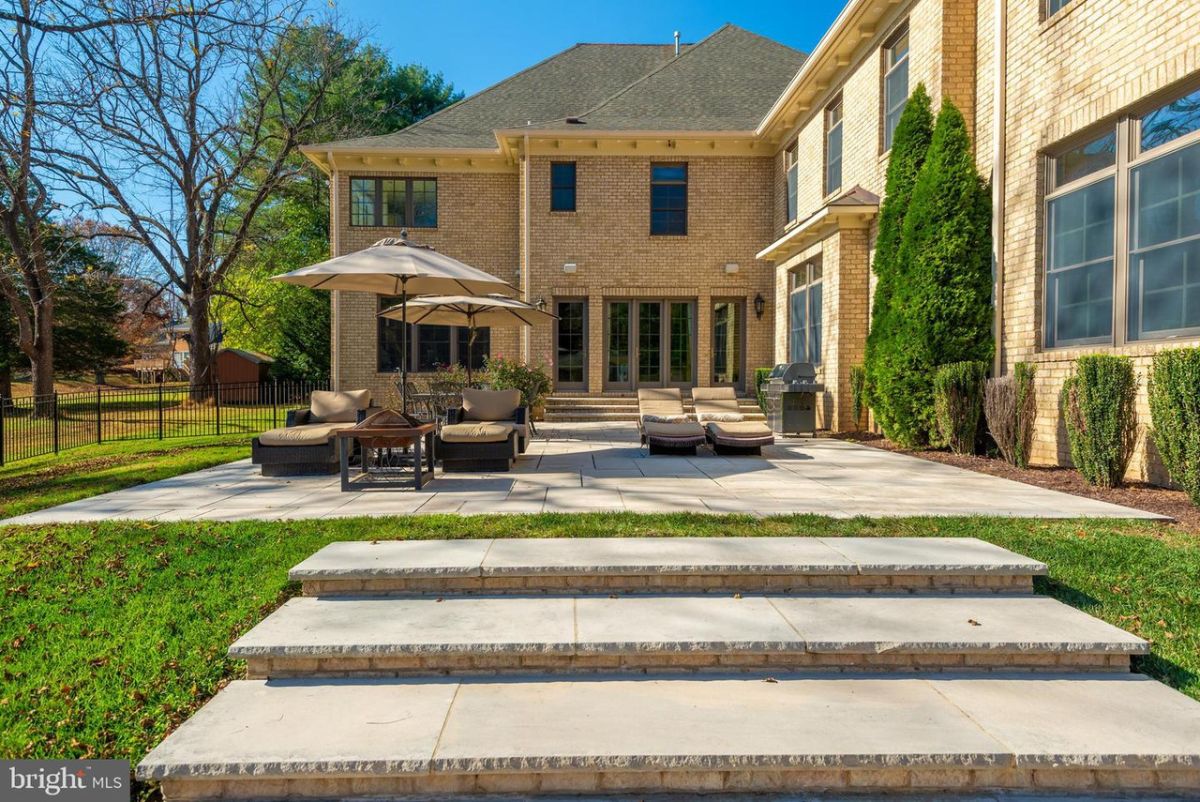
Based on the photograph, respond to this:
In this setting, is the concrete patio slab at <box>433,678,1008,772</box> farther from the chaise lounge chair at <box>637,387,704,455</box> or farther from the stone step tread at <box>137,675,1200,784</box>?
the chaise lounge chair at <box>637,387,704,455</box>

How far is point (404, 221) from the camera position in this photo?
1712 cm

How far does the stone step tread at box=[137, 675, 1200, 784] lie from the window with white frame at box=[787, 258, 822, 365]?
10.7 metres

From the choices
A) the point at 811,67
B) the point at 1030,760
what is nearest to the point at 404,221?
the point at 811,67

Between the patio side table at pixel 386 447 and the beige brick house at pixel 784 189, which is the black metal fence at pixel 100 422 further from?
the patio side table at pixel 386 447

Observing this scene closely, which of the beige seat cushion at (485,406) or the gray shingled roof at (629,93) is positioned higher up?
the gray shingled roof at (629,93)

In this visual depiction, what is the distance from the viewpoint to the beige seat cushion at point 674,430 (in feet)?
31.1

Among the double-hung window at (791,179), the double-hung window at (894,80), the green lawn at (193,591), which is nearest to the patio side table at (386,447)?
→ the green lawn at (193,591)

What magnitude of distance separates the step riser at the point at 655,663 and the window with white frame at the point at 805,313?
1033 centimetres

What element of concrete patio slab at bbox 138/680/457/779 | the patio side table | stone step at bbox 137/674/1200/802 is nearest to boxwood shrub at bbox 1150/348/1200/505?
stone step at bbox 137/674/1200/802

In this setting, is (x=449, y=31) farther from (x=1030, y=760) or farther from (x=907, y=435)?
(x=1030, y=760)

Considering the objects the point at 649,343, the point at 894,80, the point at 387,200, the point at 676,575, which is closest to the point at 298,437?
the point at 676,575

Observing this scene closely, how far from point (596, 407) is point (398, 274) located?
29.5 feet

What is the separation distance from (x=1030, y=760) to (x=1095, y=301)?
676 cm

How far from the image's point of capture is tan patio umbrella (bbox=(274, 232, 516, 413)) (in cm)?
732
